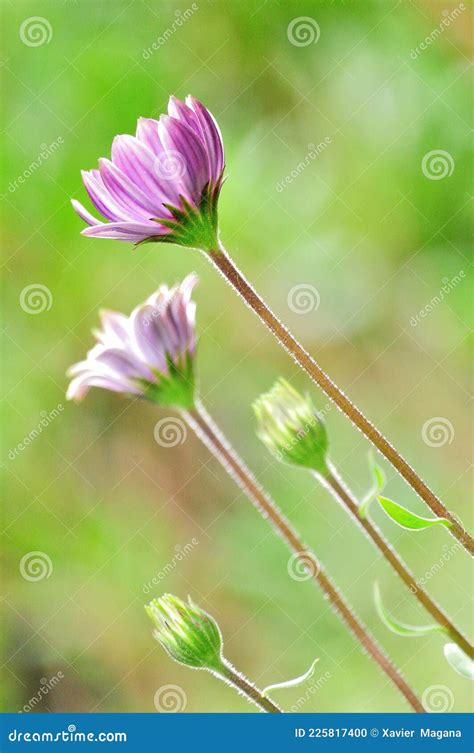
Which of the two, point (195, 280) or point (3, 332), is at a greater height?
point (3, 332)

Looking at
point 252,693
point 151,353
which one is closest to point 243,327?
point 151,353

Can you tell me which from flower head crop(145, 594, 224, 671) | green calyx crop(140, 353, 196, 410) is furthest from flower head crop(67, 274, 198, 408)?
flower head crop(145, 594, 224, 671)

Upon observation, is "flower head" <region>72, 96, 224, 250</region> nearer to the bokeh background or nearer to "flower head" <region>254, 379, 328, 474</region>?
"flower head" <region>254, 379, 328, 474</region>

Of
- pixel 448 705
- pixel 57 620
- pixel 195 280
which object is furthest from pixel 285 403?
pixel 57 620

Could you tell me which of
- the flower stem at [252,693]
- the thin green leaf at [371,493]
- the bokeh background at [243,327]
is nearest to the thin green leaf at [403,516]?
the thin green leaf at [371,493]

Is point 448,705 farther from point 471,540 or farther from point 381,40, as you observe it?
point 381,40
